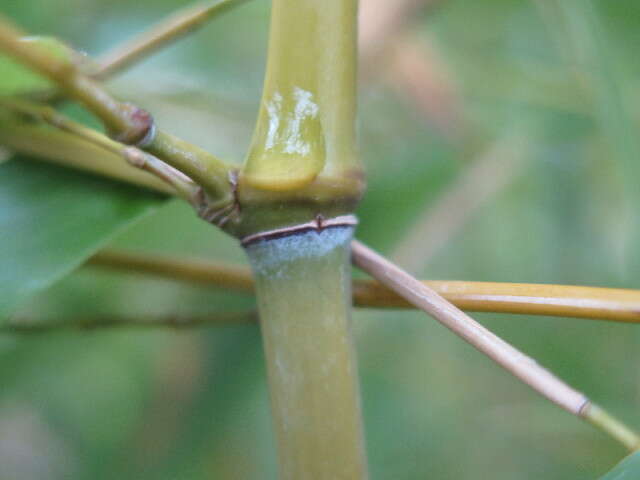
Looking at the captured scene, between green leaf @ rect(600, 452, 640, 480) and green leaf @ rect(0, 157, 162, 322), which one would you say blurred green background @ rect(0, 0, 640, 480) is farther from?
green leaf @ rect(600, 452, 640, 480)

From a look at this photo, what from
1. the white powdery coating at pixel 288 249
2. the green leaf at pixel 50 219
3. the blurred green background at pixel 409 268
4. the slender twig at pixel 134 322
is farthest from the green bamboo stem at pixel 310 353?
the blurred green background at pixel 409 268

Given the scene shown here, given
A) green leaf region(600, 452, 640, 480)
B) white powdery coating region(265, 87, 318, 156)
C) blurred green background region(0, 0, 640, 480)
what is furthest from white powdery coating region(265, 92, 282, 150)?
blurred green background region(0, 0, 640, 480)

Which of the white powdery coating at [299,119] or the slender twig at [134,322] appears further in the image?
the slender twig at [134,322]

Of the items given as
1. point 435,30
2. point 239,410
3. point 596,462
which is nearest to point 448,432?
point 596,462

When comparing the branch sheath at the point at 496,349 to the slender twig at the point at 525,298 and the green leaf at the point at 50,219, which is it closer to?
the slender twig at the point at 525,298

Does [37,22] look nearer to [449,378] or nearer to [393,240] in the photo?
[393,240]

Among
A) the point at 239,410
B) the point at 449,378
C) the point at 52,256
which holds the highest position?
the point at 52,256
